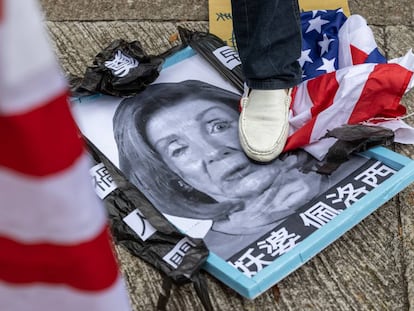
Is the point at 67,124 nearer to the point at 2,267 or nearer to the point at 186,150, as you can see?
the point at 2,267

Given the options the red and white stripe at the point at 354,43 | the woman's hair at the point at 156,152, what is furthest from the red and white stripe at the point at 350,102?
the woman's hair at the point at 156,152

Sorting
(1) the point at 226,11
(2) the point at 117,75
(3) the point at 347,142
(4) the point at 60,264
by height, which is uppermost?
(4) the point at 60,264

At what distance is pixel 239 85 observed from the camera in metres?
2.04

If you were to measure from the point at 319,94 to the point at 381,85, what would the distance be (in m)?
0.16

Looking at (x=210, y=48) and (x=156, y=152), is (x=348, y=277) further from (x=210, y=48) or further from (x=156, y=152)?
(x=210, y=48)

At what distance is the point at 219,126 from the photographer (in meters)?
1.93

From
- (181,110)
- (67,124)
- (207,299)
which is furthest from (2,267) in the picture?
(181,110)

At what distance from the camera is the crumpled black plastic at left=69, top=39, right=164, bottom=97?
198 cm

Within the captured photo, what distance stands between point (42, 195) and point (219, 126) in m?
1.21

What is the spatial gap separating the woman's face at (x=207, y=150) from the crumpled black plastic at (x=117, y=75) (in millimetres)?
114

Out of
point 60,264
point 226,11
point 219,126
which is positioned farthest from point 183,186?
point 60,264

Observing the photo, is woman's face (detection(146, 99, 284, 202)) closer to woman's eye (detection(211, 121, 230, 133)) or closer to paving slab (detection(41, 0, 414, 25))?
woman's eye (detection(211, 121, 230, 133))

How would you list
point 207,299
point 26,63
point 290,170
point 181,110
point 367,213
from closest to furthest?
point 26,63 < point 207,299 < point 367,213 < point 290,170 < point 181,110

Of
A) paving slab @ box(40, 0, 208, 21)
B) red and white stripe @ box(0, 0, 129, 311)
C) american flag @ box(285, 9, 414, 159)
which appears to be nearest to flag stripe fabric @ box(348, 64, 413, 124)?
american flag @ box(285, 9, 414, 159)
